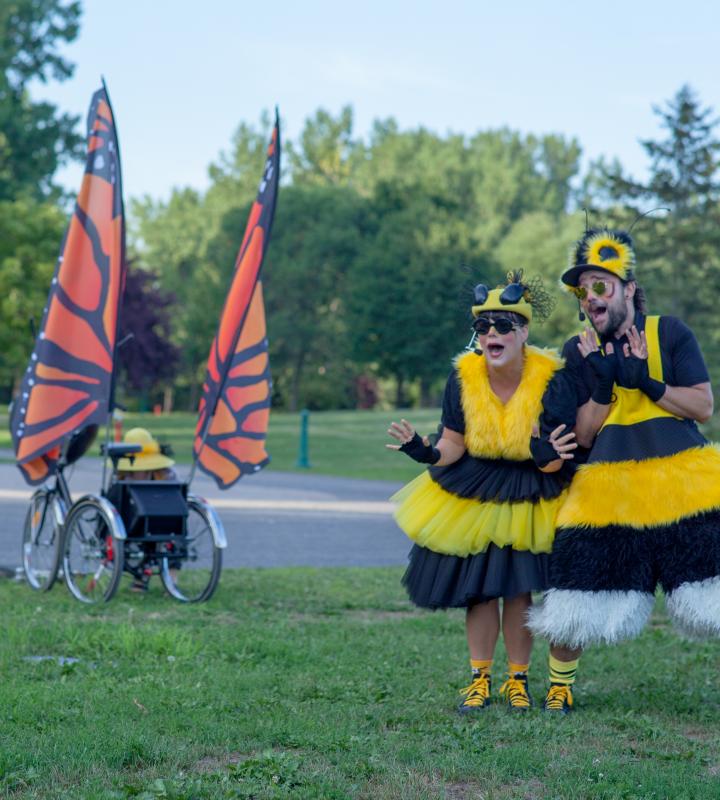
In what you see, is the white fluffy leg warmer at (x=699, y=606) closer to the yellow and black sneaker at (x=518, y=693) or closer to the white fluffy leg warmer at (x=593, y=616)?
the white fluffy leg warmer at (x=593, y=616)

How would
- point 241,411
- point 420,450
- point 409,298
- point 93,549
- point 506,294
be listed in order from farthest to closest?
point 409,298 → point 241,411 → point 93,549 → point 506,294 → point 420,450

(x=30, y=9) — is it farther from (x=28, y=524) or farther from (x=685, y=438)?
(x=685, y=438)

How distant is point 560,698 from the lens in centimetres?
558

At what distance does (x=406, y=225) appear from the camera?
206 ft

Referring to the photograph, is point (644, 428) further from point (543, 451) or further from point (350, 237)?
point (350, 237)

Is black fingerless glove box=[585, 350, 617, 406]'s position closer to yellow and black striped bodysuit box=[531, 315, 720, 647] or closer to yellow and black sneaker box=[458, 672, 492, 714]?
yellow and black striped bodysuit box=[531, 315, 720, 647]

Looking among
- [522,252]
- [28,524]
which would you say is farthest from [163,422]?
[28,524]

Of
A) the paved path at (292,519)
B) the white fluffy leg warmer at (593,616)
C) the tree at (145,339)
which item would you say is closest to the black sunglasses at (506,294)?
the white fluffy leg warmer at (593,616)

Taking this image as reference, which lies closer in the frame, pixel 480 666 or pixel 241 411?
pixel 480 666

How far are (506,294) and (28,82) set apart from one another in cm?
4643

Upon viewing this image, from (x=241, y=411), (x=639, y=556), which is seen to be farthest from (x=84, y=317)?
(x=639, y=556)

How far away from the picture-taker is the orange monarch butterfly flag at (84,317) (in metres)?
8.67

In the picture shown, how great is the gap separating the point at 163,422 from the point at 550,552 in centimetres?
4110

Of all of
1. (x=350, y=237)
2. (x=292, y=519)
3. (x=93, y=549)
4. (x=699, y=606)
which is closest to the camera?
(x=699, y=606)
